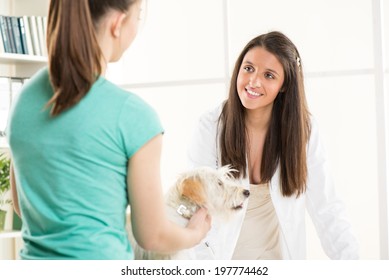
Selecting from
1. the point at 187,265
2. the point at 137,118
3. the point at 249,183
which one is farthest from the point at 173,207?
the point at 249,183

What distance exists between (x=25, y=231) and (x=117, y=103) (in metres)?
0.31

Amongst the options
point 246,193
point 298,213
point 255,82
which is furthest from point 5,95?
point 246,193

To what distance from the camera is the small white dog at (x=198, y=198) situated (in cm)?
153

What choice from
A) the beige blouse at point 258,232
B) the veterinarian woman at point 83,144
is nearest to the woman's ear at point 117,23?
the veterinarian woman at point 83,144

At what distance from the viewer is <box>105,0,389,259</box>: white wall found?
3090mm

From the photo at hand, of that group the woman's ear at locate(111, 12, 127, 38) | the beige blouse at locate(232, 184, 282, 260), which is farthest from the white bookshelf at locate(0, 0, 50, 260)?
the woman's ear at locate(111, 12, 127, 38)

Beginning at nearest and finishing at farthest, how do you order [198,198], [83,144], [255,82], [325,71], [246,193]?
1. [83,144]
2. [198,198]
3. [246,193]
4. [255,82]
5. [325,71]

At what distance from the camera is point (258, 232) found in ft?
7.59

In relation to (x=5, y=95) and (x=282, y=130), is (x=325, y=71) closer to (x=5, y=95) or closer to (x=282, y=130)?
(x=282, y=130)

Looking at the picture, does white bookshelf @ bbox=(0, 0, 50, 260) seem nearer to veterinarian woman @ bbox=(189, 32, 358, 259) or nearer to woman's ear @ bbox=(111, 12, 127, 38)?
veterinarian woman @ bbox=(189, 32, 358, 259)

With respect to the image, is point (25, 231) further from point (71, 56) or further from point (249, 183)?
point (249, 183)

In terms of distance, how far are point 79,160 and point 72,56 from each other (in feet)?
0.57

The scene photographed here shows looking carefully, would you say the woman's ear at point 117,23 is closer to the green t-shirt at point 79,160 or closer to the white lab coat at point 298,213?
the green t-shirt at point 79,160

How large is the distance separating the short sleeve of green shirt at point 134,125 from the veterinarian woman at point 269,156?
1207 mm
